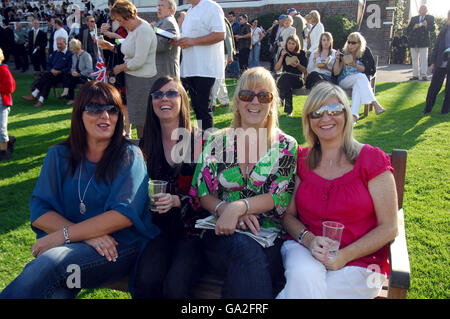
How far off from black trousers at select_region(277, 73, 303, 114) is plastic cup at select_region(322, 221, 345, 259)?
6055 millimetres

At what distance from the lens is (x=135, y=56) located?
16.9 feet

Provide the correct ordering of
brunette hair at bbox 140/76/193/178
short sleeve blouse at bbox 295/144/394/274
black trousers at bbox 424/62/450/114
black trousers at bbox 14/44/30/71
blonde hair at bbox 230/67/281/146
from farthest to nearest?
black trousers at bbox 14/44/30/71 → black trousers at bbox 424/62/450/114 → brunette hair at bbox 140/76/193/178 → blonde hair at bbox 230/67/281/146 → short sleeve blouse at bbox 295/144/394/274

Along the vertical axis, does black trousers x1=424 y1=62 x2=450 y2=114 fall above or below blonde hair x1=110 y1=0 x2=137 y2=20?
below

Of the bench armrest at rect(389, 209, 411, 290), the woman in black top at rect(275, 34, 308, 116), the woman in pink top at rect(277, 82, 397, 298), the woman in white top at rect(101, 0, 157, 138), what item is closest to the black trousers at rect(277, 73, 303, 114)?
the woman in black top at rect(275, 34, 308, 116)

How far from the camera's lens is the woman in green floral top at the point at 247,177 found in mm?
2357

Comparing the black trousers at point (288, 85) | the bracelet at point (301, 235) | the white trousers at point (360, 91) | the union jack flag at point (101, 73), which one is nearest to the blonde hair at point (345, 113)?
the bracelet at point (301, 235)

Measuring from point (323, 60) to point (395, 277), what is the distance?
637 cm

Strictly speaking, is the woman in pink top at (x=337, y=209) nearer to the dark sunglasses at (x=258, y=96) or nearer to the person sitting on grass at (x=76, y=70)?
the dark sunglasses at (x=258, y=96)

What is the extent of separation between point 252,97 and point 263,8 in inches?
741

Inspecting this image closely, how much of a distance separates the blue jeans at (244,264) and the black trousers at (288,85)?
5801 mm

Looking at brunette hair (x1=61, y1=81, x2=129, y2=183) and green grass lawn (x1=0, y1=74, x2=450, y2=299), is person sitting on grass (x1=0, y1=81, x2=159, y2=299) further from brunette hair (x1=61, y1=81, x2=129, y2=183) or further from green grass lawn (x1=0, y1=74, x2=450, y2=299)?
green grass lawn (x1=0, y1=74, x2=450, y2=299)

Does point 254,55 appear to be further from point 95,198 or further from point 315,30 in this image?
point 95,198

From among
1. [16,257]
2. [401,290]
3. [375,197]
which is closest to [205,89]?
[16,257]

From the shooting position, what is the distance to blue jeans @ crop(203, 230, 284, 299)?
2064 mm
